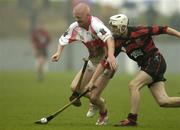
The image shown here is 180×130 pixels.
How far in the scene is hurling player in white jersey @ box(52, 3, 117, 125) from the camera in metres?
13.7

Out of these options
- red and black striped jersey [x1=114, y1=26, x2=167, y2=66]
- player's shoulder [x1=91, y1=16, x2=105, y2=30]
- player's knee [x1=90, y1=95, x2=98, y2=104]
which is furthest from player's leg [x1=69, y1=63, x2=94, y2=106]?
player's shoulder [x1=91, y1=16, x2=105, y2=30]

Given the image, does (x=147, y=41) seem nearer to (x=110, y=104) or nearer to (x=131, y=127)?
(x=131, y=127)

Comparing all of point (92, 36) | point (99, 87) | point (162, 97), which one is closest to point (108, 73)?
point (99, 87)

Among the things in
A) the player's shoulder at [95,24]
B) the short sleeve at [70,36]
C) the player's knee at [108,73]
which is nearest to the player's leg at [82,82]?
the player's knee at [108,73]

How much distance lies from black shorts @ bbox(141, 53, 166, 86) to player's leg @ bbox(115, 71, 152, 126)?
8cm

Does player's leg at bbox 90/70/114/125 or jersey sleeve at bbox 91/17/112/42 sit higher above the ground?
jersey sleeve at bbox 91/17/112/42

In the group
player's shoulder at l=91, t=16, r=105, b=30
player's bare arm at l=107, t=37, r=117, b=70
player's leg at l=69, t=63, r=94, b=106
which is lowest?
player's leg at l=69, t=63, r=94, b=106

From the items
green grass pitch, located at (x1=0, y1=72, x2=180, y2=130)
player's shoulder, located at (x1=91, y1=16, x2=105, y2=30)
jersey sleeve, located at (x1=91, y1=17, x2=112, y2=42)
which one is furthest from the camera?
green grass pitch, located at (x1=0, y1=72, x2=180, y2=130)

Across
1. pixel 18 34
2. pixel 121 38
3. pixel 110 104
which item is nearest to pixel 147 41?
pixel 121 38

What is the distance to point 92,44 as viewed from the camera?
14.3 meters

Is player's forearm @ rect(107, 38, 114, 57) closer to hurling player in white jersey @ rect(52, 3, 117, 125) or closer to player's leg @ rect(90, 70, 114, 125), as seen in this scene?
hurling player in white jersey @ rect(52, 3, 117, 125)

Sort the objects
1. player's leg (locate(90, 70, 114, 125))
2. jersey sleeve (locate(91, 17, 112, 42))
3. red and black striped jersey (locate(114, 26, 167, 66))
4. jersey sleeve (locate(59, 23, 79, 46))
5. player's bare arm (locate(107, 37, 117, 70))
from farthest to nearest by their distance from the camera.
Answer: jersey sleeve (locate(59, 23, 79, 46)), player's leg (locate(90, 70, 114, 125)), red and black striped jersey (locate(114, 26, 167, 66)), jersey sleeve (locate(91, 17, 112, 42)), player's bare arm (locate(107, 37, 117, 70))

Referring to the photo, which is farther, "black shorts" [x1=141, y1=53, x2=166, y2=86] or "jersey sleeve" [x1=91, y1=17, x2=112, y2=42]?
"black shorts" [x1=141, y1=53, x2=166, y2=86]

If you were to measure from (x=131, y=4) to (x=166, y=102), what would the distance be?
3422cm
